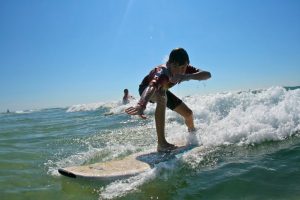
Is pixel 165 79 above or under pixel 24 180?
above

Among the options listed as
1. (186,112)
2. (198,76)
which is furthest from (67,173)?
(186,112)

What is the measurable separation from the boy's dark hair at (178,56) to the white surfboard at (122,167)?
4.74 ft

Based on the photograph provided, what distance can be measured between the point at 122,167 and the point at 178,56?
76.9 inches

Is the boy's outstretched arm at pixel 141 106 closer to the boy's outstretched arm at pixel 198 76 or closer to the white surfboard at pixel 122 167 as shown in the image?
the boy's outstretched arm at pixel 198 76

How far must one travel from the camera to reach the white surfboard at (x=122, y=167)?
4.53 metres

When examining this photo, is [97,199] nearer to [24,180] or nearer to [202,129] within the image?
[24,180]

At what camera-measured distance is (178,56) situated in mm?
5457

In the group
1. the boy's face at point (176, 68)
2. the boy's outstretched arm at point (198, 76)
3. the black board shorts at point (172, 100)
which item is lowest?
the black board shorts at point (172, 100)

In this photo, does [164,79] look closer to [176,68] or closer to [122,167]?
[176,68]

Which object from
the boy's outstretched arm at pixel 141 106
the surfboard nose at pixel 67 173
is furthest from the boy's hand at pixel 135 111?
the surfboard nose at pixel 67 173

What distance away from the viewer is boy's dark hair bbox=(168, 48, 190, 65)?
5.46 metres

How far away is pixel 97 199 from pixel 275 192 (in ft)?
6.35

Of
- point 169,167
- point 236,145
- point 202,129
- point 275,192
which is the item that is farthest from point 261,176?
point 202,129

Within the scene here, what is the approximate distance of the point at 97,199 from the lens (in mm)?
3830
